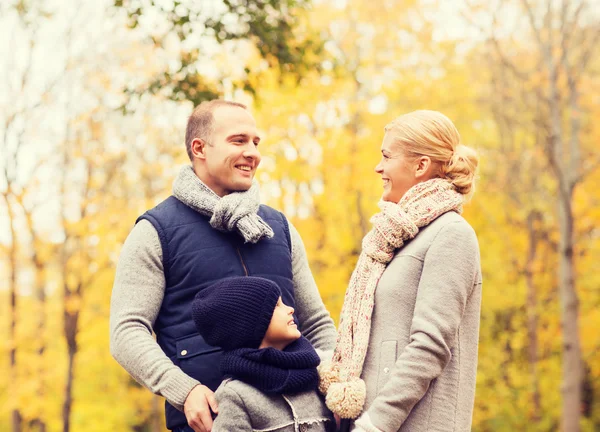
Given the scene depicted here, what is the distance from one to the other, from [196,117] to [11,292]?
1216 cm

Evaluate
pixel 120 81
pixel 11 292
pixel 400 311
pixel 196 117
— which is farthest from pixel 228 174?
pixel 11 292

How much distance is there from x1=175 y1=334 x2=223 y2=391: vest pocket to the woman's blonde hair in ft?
3.58

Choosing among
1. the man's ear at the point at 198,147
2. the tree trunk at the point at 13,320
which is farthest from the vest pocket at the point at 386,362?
the tree trunk at the point at 13,320

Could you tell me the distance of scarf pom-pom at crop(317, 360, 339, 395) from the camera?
8.34 ft

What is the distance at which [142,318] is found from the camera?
2.61 metres

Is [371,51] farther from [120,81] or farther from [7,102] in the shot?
[7,102]

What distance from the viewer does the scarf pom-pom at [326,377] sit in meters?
2.54

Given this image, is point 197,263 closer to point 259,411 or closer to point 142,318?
point 142,318

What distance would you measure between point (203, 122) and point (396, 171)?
2.94ft

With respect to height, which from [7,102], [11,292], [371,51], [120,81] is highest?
[371,51]

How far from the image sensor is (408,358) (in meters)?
2.33

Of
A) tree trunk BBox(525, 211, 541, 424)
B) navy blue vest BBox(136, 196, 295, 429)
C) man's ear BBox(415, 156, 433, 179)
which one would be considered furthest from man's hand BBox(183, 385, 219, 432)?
tree trunk BBox(525, 211, 541, 424)

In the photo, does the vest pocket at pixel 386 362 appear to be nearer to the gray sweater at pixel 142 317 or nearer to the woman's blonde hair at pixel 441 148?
the gray sweater at pixel 142 317

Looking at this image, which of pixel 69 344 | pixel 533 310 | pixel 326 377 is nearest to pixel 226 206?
pixel 326 377
